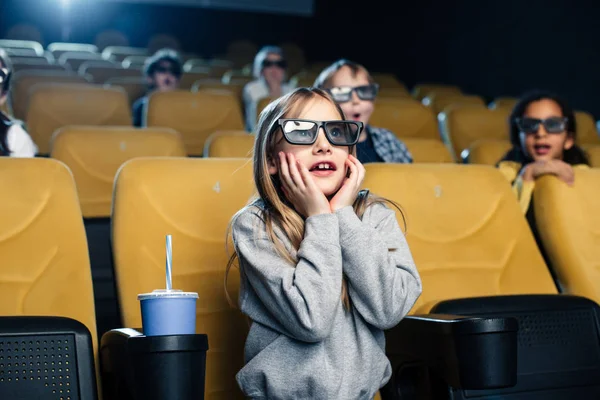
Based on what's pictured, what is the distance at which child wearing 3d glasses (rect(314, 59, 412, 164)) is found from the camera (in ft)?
8.59

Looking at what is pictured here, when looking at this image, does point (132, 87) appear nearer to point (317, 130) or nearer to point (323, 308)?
point (317, 130)

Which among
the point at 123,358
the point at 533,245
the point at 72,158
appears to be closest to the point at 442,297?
the point at 533,245

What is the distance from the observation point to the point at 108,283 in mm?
2322

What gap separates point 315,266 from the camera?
129 centimetres

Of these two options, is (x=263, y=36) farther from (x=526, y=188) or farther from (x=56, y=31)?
(x=526, y=188)

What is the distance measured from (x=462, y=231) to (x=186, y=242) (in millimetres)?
583

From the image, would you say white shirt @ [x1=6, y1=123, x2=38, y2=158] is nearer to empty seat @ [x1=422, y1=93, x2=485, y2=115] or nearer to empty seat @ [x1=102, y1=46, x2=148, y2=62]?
empty seat @ [x1=422, y1=93, x2=485, y2=115]

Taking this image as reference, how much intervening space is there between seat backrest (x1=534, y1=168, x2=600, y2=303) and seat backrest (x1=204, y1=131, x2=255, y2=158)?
1069 millimetres

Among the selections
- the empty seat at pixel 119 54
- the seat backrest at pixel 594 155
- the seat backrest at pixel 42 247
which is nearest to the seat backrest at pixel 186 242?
the seat backrest at pixel 42 247

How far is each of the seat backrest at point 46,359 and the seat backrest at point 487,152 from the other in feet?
6.73

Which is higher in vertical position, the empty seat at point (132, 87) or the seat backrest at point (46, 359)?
the empty seat at point (132, 87)

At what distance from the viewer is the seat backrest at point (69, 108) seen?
11.5ft

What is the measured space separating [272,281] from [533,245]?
807 millimetres

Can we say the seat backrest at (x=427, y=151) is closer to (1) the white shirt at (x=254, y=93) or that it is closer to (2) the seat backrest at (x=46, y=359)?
(1) the white shirt at (x=254, y=93)
